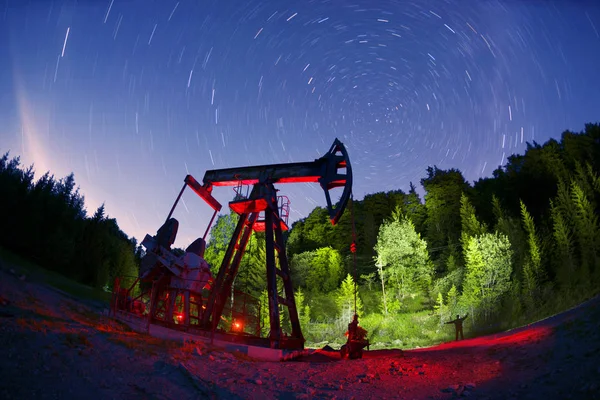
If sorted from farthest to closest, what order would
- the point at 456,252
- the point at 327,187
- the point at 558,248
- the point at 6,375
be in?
the point at 456,252, the point at 558,248, the point at 327,187, the point at 6,375

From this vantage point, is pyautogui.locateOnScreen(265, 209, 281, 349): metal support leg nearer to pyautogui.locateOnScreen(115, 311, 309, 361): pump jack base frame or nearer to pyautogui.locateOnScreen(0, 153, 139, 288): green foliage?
pyautogui.locateOnScreen(115, 311, 309, 361): pump jack base frame

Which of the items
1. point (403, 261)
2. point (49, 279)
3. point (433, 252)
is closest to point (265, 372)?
point (49, 279)

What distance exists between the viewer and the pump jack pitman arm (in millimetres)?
14734

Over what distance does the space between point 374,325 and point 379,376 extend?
25396mm

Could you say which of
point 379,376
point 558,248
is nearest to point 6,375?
point 379,376

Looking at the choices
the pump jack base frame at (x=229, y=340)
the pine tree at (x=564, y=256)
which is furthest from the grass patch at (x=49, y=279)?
the pine tree at (x=564, y=256)

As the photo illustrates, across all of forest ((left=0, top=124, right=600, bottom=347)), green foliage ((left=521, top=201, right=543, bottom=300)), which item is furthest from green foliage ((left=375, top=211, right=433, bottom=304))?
green foliage ((left=521, top=201, right=543, bottom=300))

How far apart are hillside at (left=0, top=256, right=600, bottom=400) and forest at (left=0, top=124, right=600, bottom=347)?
9.00 metres

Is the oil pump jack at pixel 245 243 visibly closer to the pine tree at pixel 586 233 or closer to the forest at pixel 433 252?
the forest at pixel 433 252

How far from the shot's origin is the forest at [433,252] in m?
29.2

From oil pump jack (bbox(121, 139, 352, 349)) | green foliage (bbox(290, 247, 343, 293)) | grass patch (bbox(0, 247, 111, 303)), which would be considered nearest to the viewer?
oil pump jack (bbox(121, 139, 352, 349))

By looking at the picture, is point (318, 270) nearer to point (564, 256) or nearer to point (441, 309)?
point (441, 309)

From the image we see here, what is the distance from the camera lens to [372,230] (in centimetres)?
5906

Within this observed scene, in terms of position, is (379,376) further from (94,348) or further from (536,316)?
(536,316)
